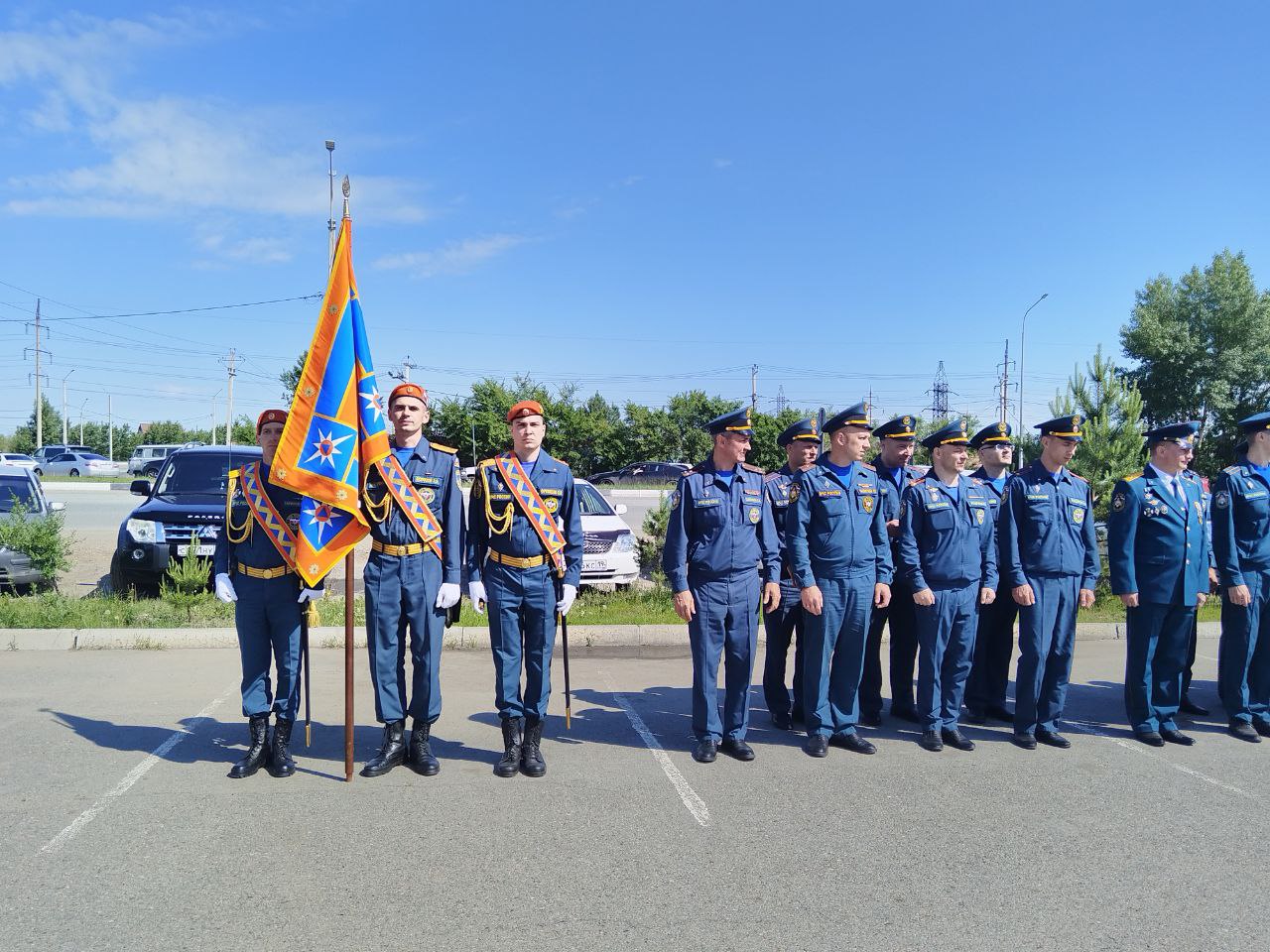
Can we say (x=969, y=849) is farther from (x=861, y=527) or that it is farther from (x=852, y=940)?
(x=861, y=527)

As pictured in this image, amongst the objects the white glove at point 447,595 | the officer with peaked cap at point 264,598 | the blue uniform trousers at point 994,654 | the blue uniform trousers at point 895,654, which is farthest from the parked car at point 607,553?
the officer with peaked cap at point 264,598

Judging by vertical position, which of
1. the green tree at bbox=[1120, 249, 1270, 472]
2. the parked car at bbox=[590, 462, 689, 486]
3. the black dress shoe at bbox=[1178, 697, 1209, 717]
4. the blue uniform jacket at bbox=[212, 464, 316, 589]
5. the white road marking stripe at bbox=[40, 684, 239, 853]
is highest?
the green tree at bbox=[1120, 249, 1270, 472]

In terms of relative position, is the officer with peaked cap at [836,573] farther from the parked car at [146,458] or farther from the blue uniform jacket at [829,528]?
the parked car at [146,458]

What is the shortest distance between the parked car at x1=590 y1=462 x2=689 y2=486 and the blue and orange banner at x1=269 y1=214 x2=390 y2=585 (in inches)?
1432

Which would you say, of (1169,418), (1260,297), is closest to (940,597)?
(1169,418)

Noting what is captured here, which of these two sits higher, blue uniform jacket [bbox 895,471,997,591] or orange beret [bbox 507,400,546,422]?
orange beret [bbox 507,400,546,422]

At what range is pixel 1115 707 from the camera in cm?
674

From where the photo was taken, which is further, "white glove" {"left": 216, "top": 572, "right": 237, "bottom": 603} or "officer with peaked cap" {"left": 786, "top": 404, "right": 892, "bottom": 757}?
"officer with peaked cap" {"left": 786, "top": 404, "right": 892, "bottom": 757}

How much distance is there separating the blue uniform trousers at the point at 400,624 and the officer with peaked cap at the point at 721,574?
142 centimetres

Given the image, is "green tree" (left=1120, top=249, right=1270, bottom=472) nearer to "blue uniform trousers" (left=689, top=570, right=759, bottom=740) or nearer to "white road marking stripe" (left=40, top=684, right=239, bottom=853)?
"blue uniform trousers" (left=689, top=570, right=759, bottom=740)

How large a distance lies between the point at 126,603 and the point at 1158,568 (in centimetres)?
925

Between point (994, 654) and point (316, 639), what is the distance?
5891 mm

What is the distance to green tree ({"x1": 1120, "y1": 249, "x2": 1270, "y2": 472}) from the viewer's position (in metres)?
35.4

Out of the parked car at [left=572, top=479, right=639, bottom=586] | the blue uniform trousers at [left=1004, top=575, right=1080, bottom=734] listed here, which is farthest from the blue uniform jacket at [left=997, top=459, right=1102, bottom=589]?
the parked car at [left=572, top=479, right=639, bottom=586]
